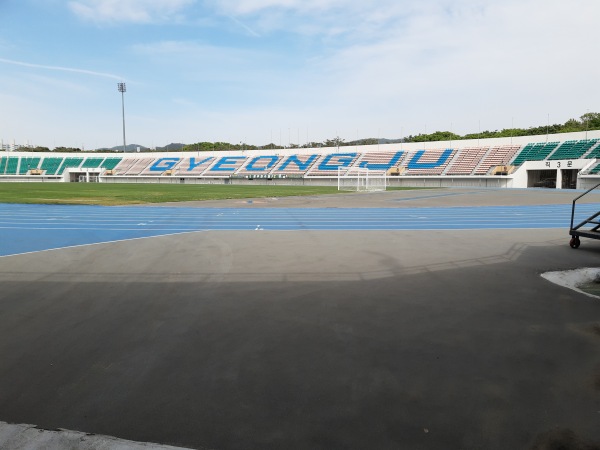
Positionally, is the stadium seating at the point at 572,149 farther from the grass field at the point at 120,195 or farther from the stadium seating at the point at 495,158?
the grass field at the point at 120,195

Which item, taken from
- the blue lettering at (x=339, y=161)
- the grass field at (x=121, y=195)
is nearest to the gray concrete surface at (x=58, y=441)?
the grass field at (x=121, y=195)

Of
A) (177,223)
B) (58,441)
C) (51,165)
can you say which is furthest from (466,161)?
(51,165)

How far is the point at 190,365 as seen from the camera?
3.54 meters

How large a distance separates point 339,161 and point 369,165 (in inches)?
218

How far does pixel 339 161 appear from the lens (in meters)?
70.9

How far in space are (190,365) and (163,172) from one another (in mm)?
80488

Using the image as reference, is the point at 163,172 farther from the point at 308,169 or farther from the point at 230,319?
the point at 230,319

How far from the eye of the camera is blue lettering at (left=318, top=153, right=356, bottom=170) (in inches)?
2741

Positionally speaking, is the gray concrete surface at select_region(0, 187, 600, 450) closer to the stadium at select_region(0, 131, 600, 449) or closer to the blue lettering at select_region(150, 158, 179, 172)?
the stadium at select_region(0, 131, 600, 449)

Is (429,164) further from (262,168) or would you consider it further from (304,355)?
(304,355)

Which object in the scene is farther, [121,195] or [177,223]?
[121,195]

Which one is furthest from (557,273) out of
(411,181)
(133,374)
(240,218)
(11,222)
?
(411,181)

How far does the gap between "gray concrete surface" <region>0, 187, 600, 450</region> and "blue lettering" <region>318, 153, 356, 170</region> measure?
63.3 metres

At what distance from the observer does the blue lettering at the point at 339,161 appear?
6962 cm
